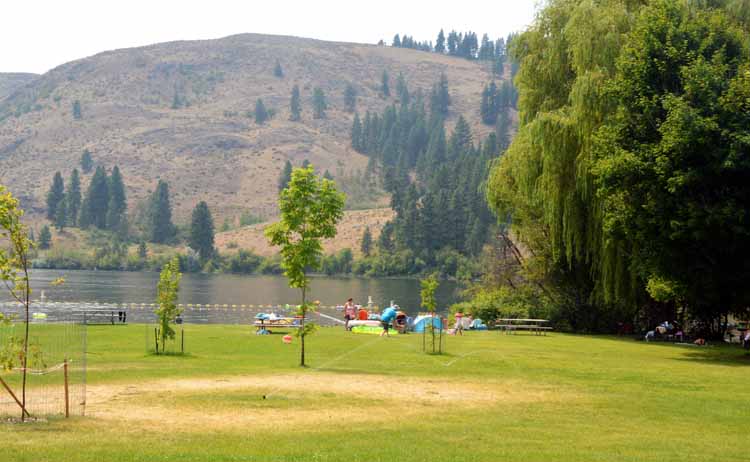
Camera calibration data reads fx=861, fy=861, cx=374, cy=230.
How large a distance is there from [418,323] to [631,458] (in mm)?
36506

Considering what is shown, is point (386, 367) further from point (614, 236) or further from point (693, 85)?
point (693, 85)

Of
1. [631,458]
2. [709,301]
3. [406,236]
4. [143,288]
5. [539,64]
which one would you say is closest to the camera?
[631,458]

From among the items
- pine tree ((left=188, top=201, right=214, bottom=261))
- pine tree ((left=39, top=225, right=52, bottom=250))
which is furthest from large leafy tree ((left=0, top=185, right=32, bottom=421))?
pine tree ((left=39, top=225, right=52, bottom=250))

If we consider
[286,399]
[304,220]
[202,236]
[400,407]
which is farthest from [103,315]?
[202,236]

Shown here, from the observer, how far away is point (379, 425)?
16844 millimetres

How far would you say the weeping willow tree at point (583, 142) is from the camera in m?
33.7

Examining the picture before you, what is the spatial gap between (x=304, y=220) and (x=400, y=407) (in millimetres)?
11646

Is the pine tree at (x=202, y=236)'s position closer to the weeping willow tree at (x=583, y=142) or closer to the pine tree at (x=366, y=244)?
the pine tree at (x=366, y=244)

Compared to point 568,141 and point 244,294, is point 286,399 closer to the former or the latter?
point 568,141

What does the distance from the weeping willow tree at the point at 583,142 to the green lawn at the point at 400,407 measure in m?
7.04

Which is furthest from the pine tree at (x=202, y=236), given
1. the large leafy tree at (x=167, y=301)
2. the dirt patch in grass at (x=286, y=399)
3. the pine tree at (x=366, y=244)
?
the dirt patch in grass at (x=286, y=399)

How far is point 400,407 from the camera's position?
1930 cm

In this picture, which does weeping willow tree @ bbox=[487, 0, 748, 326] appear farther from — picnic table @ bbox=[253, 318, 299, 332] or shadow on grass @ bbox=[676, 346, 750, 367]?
picnic table @ bbox=[253, 318, 299, 332]

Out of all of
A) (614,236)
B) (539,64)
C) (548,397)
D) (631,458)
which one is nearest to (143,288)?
(539,64)
